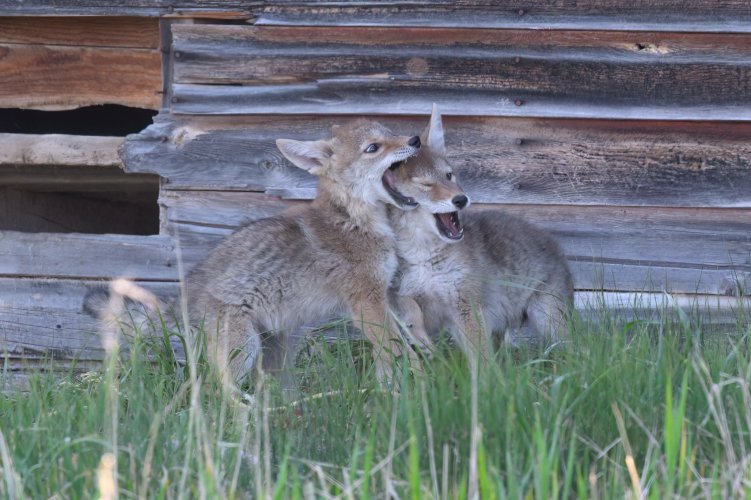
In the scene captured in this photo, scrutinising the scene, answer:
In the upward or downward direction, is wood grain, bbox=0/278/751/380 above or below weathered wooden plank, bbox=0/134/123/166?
below

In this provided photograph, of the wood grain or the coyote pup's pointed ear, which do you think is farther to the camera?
the wood grain

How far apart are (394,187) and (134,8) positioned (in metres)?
2.26

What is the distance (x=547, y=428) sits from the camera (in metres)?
3.60

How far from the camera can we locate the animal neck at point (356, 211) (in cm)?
648

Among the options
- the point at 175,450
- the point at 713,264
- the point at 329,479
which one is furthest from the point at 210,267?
the point at 713,264

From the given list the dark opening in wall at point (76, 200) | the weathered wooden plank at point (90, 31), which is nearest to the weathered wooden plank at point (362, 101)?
the weathered wooden plank at point (90, 31)

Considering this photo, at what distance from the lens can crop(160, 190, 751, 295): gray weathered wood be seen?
275 inches

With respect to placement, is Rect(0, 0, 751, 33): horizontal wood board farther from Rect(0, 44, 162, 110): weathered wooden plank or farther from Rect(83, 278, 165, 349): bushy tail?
Rect(83, 278, 165, 349): bushy tail

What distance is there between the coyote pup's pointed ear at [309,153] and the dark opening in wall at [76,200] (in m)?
2.05

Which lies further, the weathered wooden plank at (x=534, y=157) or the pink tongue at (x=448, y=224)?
the weathered wooden plank at (x=534, y=157)

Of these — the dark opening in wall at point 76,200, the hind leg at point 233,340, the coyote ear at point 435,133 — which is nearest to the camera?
the hind leg at point 233,340

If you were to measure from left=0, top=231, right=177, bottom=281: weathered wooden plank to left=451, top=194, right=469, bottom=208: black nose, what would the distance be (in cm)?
226

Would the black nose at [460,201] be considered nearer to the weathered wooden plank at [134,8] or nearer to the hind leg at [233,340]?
the hind leg at [233,340]

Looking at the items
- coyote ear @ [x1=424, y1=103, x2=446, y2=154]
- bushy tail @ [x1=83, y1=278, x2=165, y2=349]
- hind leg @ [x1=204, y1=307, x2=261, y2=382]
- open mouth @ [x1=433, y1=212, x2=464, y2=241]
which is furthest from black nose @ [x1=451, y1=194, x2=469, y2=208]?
bushy tail @ [x1=83, y1=278, x2=165, y2=349]
